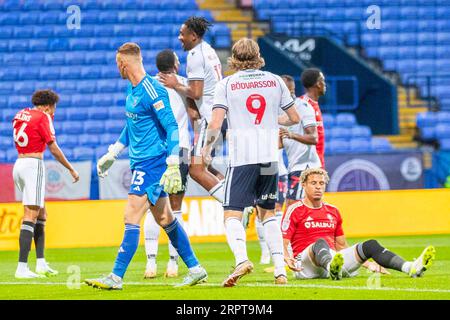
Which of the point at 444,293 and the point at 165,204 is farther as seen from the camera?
the point at 165,204

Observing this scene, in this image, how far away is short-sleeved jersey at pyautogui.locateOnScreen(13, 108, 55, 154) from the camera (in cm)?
1139

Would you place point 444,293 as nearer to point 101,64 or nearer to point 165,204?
point 165,204

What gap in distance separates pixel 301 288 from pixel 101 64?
1717 cm

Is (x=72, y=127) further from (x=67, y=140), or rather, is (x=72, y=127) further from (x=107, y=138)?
(x=107, y=138)

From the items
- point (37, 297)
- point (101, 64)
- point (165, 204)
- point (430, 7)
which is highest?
point (430, 7)

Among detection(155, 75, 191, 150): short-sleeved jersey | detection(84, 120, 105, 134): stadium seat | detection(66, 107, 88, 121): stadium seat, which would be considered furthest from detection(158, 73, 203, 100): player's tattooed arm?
detection(66, 107, 88, 121): stadium seat

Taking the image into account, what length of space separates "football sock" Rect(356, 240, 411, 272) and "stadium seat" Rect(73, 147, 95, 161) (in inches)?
493

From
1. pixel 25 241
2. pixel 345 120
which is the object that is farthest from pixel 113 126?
pixel 25 241

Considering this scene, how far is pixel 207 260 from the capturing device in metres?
13.3

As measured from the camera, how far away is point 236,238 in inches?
351

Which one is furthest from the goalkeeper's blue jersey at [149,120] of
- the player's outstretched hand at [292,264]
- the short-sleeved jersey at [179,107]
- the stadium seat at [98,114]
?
the stadium seat at [98,114]

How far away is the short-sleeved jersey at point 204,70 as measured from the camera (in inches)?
421

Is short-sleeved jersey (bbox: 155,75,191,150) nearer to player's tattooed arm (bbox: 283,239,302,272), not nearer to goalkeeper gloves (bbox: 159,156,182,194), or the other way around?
player's tattooed arm (bbox: 283,239,302,272)
